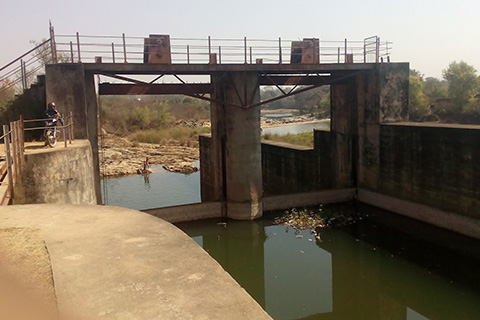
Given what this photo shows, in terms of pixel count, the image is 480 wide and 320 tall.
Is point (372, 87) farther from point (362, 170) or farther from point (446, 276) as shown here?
point (446, 276)

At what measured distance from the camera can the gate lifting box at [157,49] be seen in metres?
14.6

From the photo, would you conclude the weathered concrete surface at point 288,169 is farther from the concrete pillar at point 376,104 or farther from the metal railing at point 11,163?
the metal railing at point 11,163

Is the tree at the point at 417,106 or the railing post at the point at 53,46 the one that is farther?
the tree at the point at 417,106

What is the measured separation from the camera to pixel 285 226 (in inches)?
639

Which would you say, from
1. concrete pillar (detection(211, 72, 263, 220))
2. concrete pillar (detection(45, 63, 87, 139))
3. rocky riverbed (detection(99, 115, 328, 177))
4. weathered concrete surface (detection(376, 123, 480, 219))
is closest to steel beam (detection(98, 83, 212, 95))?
concrete pillar (detection(211, 72, 263, 220))

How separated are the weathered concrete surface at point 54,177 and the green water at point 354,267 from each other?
546 centimetres

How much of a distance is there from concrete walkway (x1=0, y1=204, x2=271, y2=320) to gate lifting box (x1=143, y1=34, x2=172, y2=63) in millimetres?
9897

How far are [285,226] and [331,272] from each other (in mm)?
3908

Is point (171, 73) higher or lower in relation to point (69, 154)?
higher

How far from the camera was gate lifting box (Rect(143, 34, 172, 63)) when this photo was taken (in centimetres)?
1461

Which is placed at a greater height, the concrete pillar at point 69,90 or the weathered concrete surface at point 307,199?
the concrete pillar at point 69,90

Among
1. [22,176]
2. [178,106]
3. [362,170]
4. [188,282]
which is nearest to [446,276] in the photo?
[362,170]

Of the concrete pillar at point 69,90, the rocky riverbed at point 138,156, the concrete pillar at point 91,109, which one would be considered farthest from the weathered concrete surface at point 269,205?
the rocky riverbed at point 138,156

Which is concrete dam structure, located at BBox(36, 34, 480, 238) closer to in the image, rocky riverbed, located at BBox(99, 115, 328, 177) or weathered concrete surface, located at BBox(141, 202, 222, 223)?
weathered concrete surface, located at BBox(141, 202, 222, 223)
